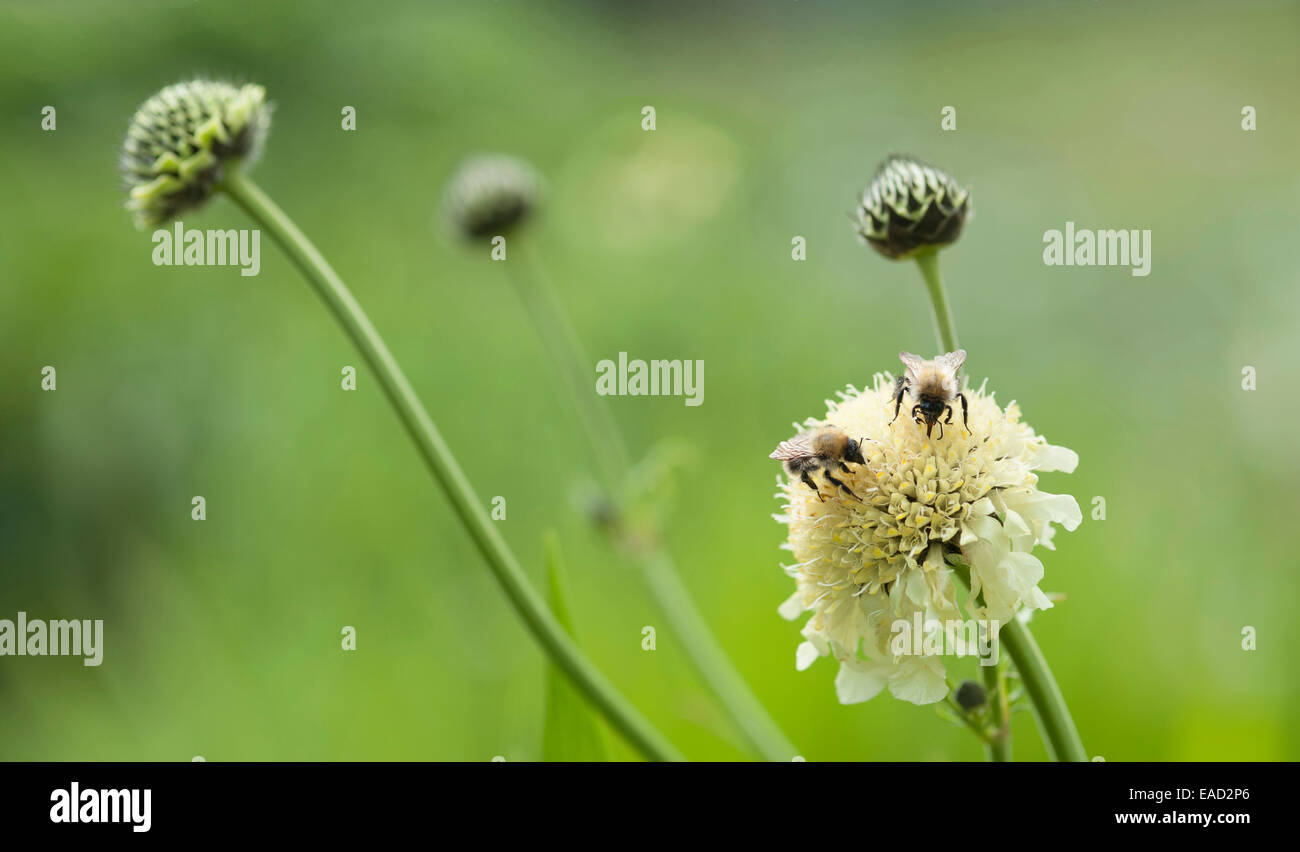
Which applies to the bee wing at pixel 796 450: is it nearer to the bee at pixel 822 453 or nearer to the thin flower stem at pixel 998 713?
the bee at pixel 822 453

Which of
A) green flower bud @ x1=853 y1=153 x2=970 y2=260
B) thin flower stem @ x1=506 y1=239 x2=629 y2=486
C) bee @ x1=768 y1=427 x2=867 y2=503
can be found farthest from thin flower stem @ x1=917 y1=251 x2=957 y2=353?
thin flower stem @ x1=506 y1=239 x2=629 y2=486

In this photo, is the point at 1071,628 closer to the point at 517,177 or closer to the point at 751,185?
the point at 517,177

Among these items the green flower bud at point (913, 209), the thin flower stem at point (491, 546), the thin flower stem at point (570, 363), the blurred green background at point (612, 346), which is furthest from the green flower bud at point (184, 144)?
the blurred green background at point (612, 346)

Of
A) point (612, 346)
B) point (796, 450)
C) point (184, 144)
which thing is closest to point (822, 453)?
point (796, 450)

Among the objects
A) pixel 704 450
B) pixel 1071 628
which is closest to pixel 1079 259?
pixel 704 450

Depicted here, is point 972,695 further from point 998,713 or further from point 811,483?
point 811,483

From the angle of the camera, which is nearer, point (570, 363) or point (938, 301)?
point (938, 301)

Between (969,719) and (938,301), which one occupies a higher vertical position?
(938,301)

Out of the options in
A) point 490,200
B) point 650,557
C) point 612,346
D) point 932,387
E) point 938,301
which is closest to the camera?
point 932,387
